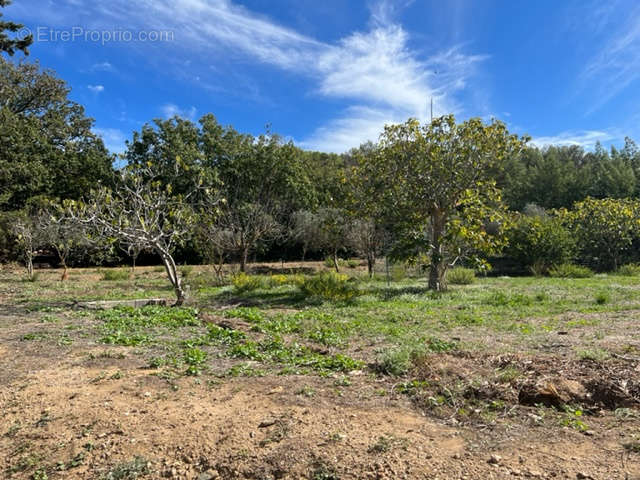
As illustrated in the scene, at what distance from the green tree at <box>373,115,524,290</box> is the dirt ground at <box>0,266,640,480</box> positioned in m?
8.01

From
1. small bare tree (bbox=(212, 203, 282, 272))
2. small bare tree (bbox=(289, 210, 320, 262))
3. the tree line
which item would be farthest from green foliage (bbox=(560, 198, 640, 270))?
small bare tree (bbox=(212, 203, 282, 272))

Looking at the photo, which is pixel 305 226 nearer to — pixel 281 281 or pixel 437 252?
pixel 281 281

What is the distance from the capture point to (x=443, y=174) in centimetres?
1272

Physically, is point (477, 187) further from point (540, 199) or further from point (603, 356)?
point (540, 199)

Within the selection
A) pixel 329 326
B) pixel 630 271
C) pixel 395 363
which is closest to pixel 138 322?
pixel 329 326

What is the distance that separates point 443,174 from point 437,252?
2.39 m

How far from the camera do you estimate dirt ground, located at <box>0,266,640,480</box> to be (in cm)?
296

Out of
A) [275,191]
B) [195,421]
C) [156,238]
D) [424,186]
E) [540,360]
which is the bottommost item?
[195,421]

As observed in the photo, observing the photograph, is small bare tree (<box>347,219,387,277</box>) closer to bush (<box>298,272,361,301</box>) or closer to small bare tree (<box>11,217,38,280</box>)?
bush (<box>298,272,361,301</box>)

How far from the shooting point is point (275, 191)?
25.4 m

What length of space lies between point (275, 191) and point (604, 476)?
2355cm

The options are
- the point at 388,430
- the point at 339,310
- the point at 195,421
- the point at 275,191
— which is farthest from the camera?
the point at 275,191

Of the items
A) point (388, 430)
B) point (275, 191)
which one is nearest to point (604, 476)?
point (388, 430)

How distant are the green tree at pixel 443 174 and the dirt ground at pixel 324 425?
8.01m
